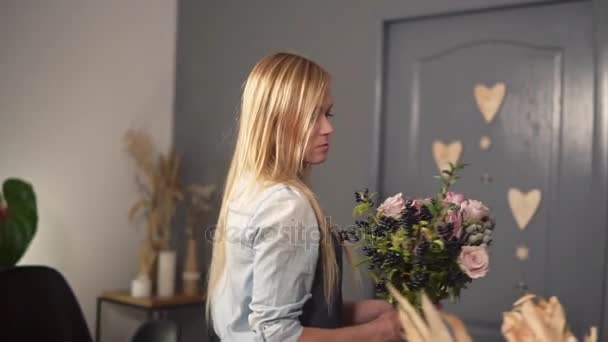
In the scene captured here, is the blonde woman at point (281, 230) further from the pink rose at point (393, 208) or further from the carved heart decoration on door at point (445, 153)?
the carved heart decoration on door at point (445, 153)

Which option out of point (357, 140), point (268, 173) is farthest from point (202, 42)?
point (268, 173)

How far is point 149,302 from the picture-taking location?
337 centimetres

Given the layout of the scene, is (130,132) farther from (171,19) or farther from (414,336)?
(414,336)

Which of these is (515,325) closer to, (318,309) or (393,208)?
(393,208)

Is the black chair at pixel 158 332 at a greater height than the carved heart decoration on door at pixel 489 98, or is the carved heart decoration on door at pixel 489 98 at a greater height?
the carved heart decoration on door at pixel 489 98

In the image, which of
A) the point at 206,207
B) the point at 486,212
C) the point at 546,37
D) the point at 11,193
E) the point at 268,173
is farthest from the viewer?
the point at 206,207

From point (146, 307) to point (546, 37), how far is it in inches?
84.1

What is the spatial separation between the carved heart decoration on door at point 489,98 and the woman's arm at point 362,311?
147 centimetres

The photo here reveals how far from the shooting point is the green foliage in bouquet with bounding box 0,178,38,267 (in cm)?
289

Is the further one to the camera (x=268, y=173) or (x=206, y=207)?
(x=206, y=207)

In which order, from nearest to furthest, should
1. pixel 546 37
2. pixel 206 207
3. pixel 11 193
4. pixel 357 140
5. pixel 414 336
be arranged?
pixel 414 336
pixel 546 37
pixel 11 193
pixel 357 140
pixel 206 207

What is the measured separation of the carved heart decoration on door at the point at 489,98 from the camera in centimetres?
289

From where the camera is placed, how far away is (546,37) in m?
2.78

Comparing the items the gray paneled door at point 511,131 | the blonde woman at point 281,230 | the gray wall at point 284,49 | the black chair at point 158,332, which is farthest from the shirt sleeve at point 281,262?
the gray wall at point 284,49
